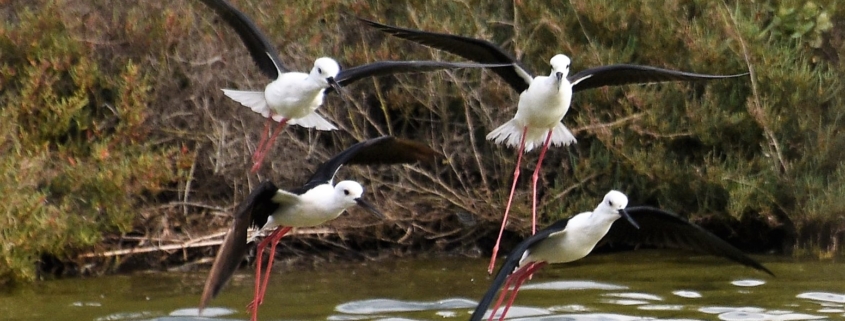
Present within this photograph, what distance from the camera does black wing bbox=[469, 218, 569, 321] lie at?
6477mm

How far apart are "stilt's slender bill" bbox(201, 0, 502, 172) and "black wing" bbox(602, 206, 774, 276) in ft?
5.10

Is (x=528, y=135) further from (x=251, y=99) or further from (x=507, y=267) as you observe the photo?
(x=507, y=267)

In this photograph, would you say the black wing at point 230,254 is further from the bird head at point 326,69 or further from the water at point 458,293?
the water at point 458,293

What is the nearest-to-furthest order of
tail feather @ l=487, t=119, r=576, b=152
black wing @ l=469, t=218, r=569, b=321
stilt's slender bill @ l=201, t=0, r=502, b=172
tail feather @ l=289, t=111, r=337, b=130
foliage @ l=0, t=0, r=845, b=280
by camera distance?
black wing @ l=469, t=218, r=569, b=321
stilt's slender bill @ l=201, t=0, r=502, b=172
tail feather @ l=289, t=111, r=337, b=130
tail feather @ l=487, t=119, r=576, b=152
foliage @ l=0, t=0, r=845, b=280

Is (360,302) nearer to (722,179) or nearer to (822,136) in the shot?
(722,179)

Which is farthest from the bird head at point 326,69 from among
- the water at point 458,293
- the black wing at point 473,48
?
the water at point 458,293

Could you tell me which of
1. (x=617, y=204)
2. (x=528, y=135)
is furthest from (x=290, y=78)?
(x=617, y=204)

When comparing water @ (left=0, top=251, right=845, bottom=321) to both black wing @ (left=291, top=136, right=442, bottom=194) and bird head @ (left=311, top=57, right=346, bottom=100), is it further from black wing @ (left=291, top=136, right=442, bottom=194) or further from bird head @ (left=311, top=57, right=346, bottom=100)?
bird head @ (left=311, top=57, right=346, bottom=100)

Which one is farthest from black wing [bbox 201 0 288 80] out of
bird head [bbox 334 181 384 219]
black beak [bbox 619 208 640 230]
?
black beak [bbox 619 208 640 230]

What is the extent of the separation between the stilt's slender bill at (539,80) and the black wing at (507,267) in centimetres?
127

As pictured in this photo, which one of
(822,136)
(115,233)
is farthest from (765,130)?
(115,233)

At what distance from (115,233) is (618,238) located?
4.30 meters

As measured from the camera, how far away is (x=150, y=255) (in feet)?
36.6

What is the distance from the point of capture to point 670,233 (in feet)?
27.2
